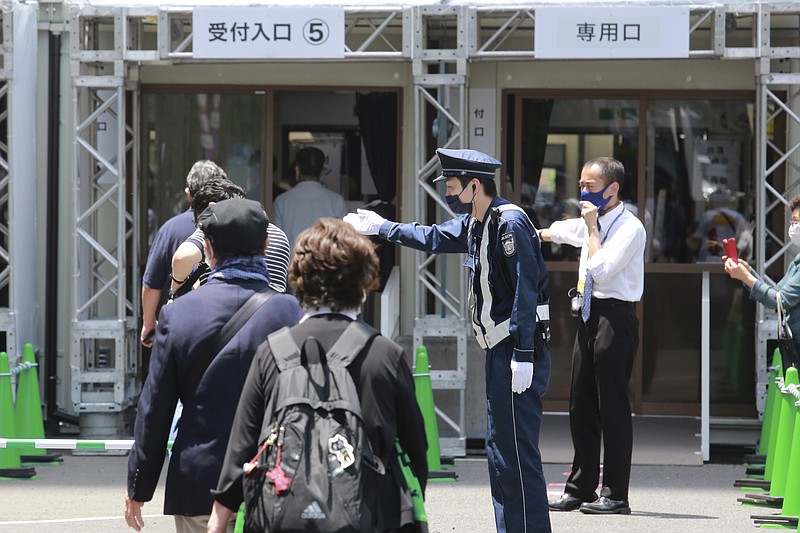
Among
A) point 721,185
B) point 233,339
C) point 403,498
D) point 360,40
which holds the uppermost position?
point 360,40

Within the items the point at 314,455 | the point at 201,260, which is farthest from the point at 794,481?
the point at 314,455

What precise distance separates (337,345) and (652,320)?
24.3ft

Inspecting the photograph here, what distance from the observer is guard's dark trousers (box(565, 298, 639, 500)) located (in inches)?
288

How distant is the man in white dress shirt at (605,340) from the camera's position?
7258 millimetres

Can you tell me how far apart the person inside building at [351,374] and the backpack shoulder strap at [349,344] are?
15mm

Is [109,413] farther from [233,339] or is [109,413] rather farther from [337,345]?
[337,345]

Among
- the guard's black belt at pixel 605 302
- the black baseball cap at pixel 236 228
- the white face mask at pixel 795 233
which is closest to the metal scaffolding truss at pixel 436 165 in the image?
the guard's black belt at pixel 605 302

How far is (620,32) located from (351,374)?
19.0ft

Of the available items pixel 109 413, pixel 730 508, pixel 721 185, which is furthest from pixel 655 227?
pixel 109 413

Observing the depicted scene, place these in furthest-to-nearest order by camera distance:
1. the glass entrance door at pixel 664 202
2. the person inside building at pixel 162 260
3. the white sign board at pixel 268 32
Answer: the glass entrance door at pixel 664 202 → the white sign board at pixel 268 32 → the person inside building at pixel 162 260

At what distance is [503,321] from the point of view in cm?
609

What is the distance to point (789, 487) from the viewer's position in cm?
726

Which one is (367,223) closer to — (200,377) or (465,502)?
(200,377)

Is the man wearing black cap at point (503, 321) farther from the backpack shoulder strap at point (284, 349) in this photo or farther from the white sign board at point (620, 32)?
the white sign board at point (620, 32)
